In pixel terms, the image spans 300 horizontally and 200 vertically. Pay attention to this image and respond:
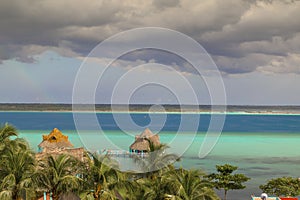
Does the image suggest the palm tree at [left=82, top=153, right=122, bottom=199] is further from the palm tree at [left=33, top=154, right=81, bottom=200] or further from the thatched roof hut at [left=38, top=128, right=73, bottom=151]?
the thatched roof hut at [left=38, top=128, right=73, bottom=151]

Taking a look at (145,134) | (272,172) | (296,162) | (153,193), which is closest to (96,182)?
(153,193)

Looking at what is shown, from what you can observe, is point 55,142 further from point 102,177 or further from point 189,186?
point 189,186

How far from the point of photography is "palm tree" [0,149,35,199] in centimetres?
1681

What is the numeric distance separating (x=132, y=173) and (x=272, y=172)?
106 ft

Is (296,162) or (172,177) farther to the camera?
(296,162)

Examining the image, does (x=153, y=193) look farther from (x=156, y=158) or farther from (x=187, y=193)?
(x=156, y=158)

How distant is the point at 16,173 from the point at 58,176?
6.64ft

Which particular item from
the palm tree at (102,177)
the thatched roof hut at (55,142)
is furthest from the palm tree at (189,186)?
the thatched roof hut at (55,142)

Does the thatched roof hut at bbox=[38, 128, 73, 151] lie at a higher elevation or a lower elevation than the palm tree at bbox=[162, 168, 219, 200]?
higher

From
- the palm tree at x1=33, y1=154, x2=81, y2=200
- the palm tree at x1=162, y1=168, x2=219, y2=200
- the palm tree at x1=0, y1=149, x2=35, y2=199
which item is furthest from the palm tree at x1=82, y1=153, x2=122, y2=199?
the palm tree at x1=0, y1=149, x2=35, y2=199

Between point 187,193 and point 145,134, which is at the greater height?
point 145,134

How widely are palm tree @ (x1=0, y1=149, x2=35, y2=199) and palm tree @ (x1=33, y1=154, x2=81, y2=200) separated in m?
0.55

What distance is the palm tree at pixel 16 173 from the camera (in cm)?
1681

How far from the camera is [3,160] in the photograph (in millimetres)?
18094
